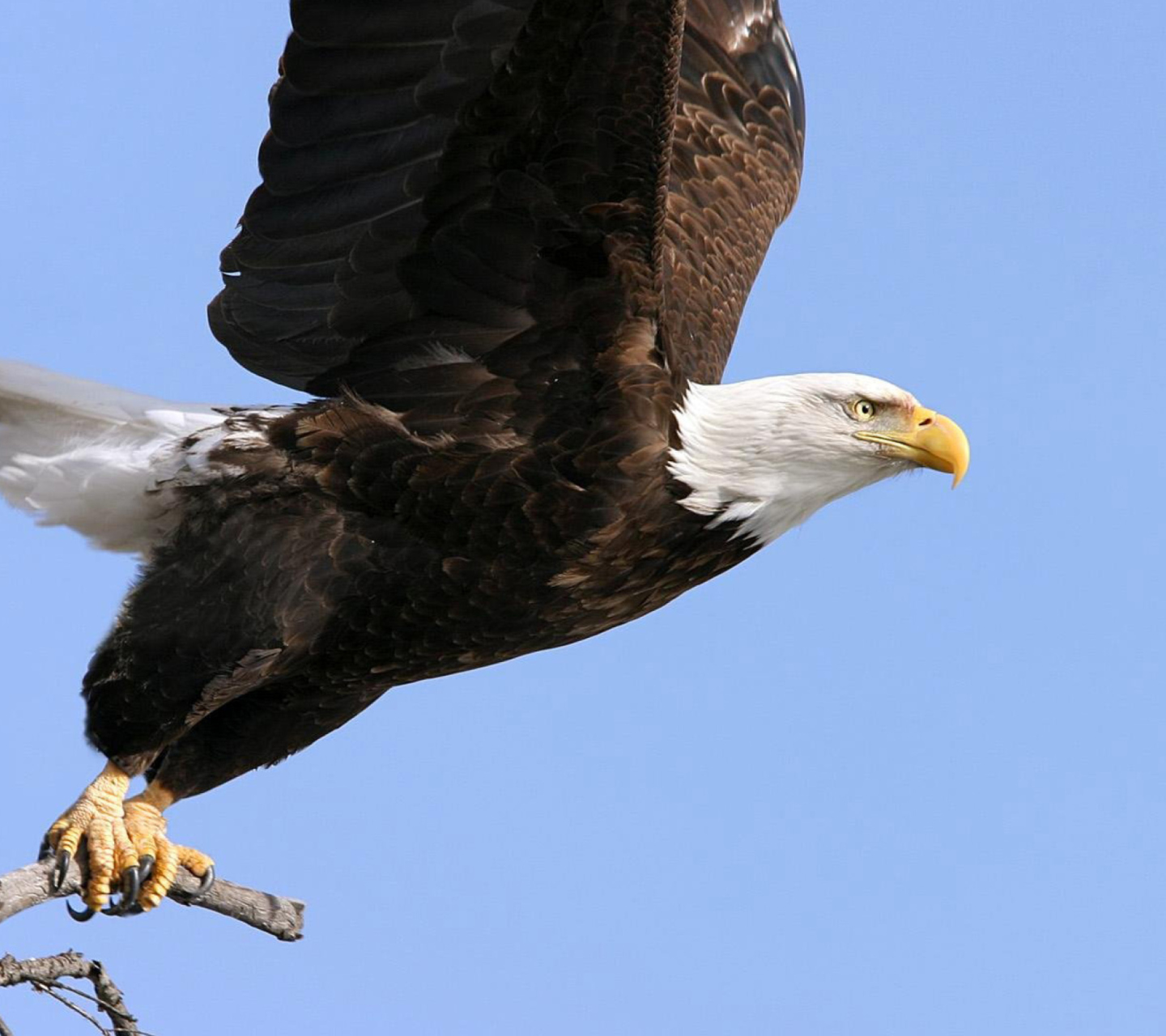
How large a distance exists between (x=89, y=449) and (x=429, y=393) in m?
1.03

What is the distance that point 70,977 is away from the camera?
5.00 metres

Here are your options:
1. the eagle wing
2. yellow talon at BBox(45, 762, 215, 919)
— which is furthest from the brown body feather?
yellow talon at BBox(45, 762, 215, 919)

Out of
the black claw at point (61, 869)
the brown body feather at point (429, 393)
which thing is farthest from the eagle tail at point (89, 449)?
the black claw at point (61, 869)

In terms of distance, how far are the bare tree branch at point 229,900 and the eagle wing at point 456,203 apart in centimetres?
135

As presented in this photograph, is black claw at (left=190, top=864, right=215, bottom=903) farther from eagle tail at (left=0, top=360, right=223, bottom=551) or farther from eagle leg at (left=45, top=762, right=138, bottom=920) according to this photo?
eagle tail at (left=0, top=360, right=223, bottom=551)

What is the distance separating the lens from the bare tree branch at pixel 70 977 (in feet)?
16.0

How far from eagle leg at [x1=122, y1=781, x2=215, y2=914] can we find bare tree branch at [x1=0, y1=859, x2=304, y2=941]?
0.03m

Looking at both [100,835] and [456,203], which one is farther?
[100,835]

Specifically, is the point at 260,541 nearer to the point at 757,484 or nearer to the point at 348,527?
the point at 348,527

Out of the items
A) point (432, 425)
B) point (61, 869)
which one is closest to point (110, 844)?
point (61, 869)

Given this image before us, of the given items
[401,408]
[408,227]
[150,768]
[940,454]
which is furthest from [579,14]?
[150,768]

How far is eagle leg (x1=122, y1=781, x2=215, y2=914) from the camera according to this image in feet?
19.0

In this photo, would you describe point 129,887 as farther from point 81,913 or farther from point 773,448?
point 773,448

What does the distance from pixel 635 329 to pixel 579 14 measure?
806 mm
